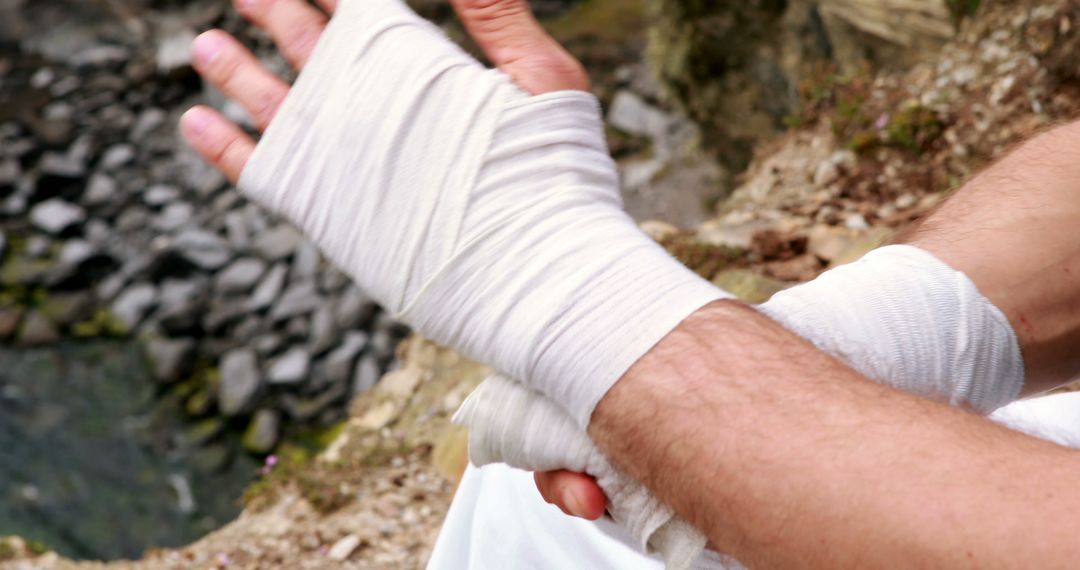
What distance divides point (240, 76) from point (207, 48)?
0.09m

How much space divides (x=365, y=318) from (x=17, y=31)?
4875 millimetres

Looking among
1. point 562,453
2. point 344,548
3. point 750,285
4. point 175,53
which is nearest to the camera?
point 562,453

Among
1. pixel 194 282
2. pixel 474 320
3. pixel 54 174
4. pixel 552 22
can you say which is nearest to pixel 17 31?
pixel 54 174

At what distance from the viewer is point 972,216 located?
4.80 ft

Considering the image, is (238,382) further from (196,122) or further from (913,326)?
(913,326)

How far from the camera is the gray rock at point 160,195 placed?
7059 millimetres

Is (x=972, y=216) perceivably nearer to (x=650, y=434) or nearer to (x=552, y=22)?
(x=650, y=434)

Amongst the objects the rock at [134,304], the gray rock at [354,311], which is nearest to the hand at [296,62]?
the gray rock at [354,311]

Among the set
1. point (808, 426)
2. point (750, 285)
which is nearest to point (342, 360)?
point (750, 285)

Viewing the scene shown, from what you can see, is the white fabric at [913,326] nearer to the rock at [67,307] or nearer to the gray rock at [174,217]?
the rock at [67,307]

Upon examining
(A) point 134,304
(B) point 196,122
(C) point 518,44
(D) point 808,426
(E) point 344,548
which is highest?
(C) point 518,44

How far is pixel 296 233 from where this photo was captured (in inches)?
259

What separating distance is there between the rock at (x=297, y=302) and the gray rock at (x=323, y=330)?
0.24 ft

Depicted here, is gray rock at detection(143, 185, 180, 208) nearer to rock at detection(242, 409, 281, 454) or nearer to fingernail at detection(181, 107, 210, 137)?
rock at detection(242, 409, 281, 454)
